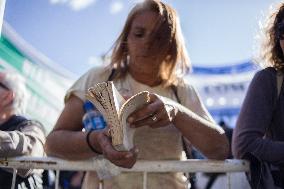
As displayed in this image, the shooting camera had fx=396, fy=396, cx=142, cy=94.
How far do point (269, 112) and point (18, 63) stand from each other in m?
3.41

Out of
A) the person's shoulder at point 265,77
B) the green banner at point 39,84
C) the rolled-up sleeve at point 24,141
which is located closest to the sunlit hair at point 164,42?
the person's shoulder at point 265,77

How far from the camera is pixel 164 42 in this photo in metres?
1.38

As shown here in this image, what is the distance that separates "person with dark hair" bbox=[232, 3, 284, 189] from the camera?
1129 millimetres

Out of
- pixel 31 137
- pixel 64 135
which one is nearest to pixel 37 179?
pixel 31 137

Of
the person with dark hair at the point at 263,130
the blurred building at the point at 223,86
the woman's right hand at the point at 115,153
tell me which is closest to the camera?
the woman's right hand at the point at 115,153

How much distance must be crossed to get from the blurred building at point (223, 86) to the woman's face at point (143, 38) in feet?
16.2

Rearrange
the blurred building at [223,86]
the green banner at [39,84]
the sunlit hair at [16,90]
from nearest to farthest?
the sunlit hair at [16,90] → the green banner at [39,84] → the blurred building at [223,86]

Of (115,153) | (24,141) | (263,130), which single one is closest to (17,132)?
(24,141)

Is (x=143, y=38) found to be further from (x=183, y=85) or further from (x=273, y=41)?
(x=273, y=41)

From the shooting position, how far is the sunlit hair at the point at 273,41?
4.51ft

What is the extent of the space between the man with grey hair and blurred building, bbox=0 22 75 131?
1.70 meters

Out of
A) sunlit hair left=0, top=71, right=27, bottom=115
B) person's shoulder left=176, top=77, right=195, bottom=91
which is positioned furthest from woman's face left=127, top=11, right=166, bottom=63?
sunlit hair left=0, top=71, right=27, bottom=115

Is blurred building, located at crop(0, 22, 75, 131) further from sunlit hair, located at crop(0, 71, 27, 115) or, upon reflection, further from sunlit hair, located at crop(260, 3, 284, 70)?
sunlit hair, located at crop(260, 3, 284, 70)

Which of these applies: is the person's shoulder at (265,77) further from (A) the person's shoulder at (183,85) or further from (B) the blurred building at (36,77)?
(B) the blurred building at (36,77)
